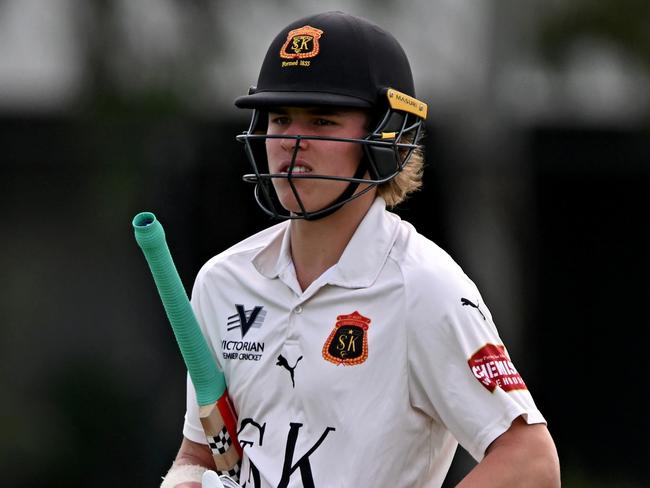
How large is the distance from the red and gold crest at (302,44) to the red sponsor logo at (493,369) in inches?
32.5

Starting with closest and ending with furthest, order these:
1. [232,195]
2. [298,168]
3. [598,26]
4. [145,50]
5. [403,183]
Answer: [298,168], [403,183], [232,195], [145,50], [598,26]

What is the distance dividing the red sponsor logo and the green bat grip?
65cm

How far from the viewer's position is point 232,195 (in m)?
7.69

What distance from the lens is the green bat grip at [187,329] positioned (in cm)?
329

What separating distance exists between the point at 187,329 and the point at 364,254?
0.47 meters

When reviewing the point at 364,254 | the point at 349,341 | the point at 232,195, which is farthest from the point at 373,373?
the point at 232,195

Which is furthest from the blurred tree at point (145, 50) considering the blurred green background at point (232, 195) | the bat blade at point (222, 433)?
the bat blade at point (222, 433)

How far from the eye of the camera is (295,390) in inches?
125

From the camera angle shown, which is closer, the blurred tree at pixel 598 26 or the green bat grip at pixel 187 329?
the green bat grip at pixel 187 329

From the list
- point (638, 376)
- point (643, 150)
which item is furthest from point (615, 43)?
point (638, 376)

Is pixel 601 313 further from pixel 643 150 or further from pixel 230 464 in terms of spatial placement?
pixel 230 464

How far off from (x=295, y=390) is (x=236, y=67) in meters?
4.94

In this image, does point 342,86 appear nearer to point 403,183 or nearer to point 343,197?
point 343,197

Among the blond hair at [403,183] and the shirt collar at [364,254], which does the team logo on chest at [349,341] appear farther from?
the blond hair at [403,183]
